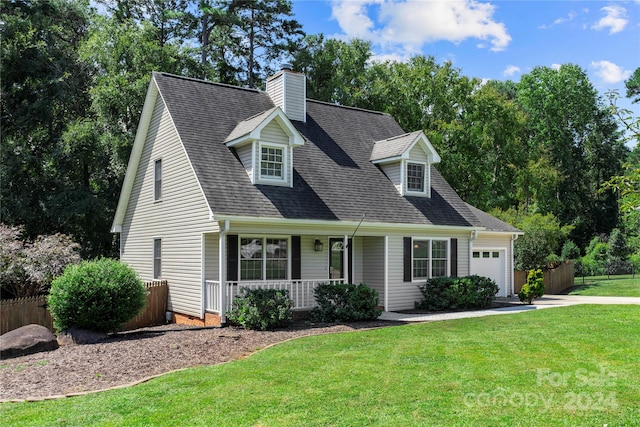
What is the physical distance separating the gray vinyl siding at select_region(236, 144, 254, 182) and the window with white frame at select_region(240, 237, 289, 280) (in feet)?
5.92

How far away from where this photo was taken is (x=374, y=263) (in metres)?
17.2

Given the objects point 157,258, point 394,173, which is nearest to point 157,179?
point 157,258

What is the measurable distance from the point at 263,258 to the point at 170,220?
3.34 metres

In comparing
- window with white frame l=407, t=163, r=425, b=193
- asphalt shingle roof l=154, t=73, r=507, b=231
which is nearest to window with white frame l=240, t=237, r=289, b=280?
asphalt shingle roof l=154, t=73, r=507, b=231

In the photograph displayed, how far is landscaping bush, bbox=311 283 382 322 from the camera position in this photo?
14.4m

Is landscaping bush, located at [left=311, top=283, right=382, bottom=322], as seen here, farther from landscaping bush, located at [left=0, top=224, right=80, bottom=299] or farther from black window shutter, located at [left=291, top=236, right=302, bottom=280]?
landscaping bush, located at [left=0, top=224, right=80, bottom=299]

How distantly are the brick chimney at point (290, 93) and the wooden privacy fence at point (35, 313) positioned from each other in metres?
7.56

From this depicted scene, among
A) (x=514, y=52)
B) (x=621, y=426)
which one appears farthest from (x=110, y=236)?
(x=621, y=426)

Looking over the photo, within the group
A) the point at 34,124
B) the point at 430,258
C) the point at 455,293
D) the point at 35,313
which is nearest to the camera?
the point at 35,313

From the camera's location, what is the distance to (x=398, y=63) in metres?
33.2

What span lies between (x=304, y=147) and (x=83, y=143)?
1122cm

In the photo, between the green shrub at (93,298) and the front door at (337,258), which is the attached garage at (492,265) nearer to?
the front door at (337,258)

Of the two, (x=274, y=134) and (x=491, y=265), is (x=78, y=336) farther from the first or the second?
(x=491, y=265)

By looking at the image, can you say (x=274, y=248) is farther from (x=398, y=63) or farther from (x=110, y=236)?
(x=398, y=63)
